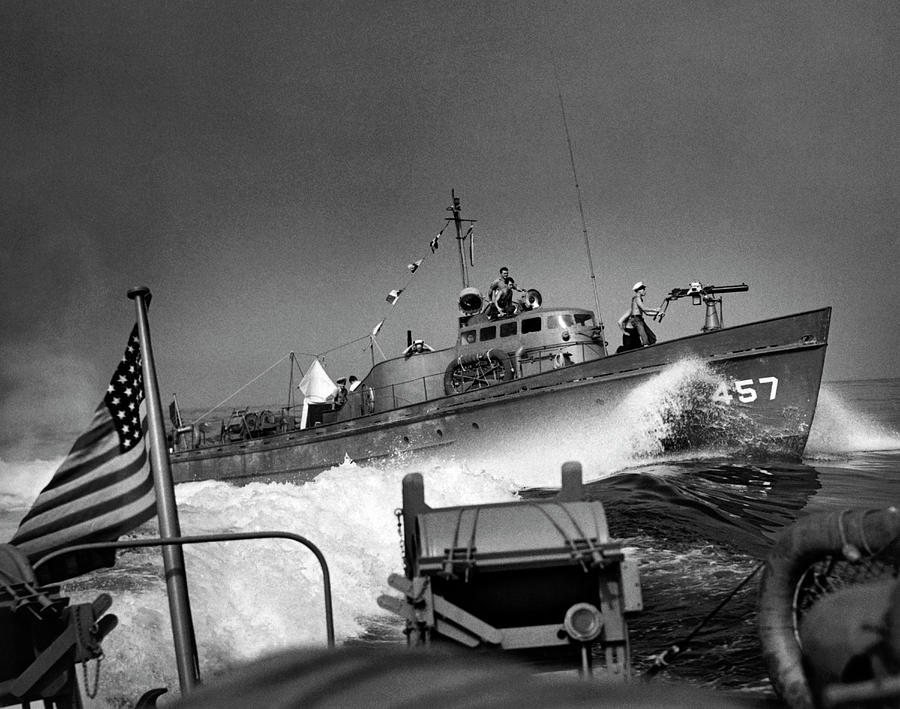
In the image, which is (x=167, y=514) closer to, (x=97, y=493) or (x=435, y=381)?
(x=97, y=493)

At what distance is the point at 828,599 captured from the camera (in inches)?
80.8

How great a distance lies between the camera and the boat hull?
15.8m

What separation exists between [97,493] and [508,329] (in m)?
15.4

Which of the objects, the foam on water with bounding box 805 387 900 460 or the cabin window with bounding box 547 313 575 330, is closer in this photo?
the cabin window with bounding box 547 313 575 330

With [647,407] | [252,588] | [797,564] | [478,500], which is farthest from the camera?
[647,407]

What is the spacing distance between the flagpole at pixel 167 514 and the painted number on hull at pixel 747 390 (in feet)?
44.5

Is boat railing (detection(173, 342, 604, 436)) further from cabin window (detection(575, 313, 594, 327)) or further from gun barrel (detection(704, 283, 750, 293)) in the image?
gun barrel (detection(704, 283, 750, 293))

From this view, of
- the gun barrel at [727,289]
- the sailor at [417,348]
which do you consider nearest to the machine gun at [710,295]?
the gun barrel at [727,289]

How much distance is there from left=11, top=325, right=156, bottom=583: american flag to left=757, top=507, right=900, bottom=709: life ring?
3.47 metres

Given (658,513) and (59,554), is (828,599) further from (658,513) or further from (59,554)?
(658,513)

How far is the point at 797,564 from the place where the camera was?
10.8ft

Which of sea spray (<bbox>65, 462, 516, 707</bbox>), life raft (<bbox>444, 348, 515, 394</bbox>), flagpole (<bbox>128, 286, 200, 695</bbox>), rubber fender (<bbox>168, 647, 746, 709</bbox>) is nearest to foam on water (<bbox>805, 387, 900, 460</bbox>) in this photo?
life raft (<bbox>444, 348, 515, 394</bbox>)

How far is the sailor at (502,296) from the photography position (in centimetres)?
1981

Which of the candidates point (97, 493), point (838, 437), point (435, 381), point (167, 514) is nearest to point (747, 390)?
point (435, 381)
